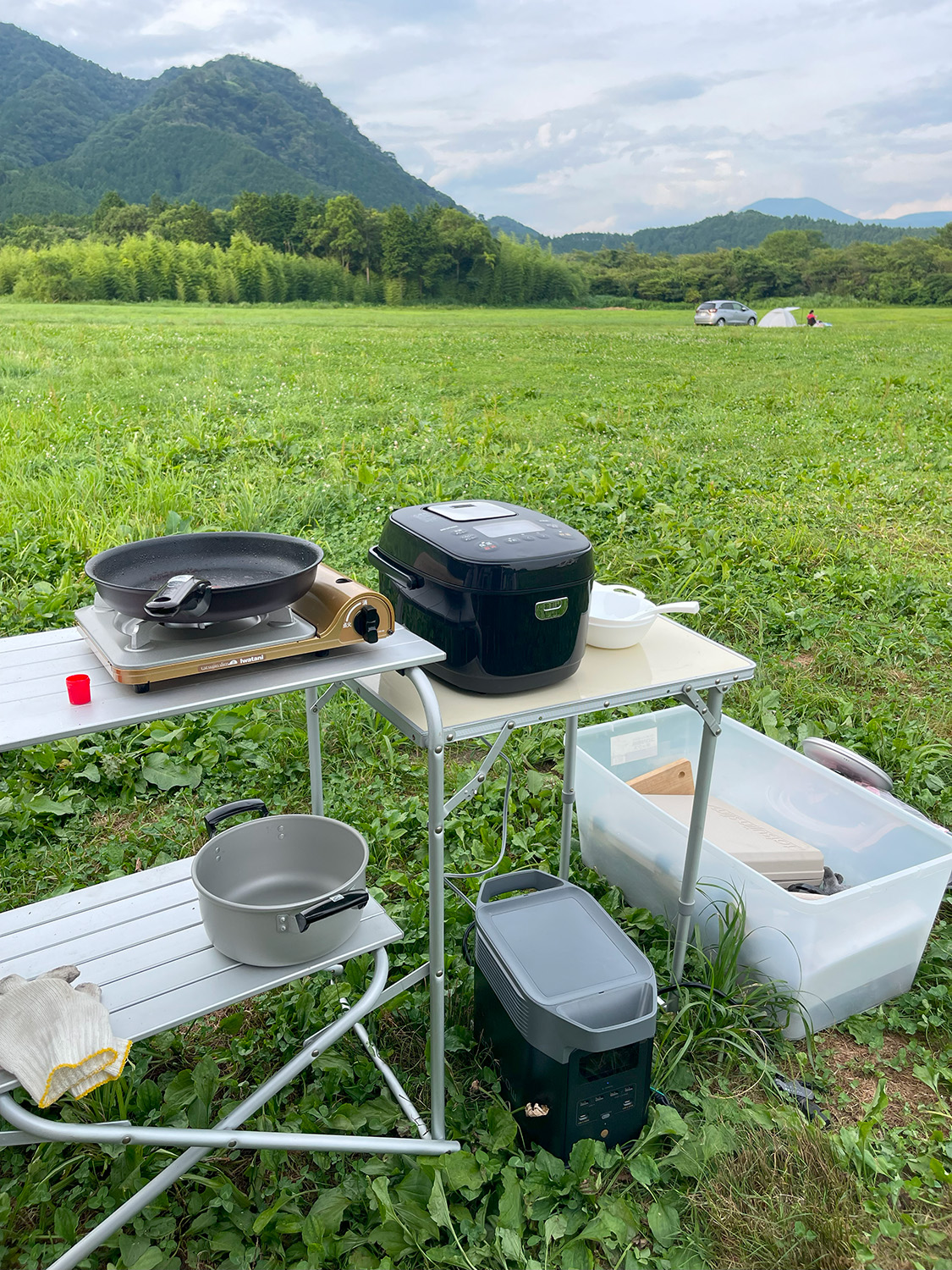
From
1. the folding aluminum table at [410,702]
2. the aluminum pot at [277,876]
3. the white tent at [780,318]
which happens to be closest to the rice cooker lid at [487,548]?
the folding aluminum table at [410,702]

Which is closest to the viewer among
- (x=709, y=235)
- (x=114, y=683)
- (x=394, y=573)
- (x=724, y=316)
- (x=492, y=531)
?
(x=114, y=683)

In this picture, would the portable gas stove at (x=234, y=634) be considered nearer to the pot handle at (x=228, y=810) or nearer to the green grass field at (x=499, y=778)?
the pot handle at (x=228, y=810)

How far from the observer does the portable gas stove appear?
1.20 meters

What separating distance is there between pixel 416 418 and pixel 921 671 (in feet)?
16.1

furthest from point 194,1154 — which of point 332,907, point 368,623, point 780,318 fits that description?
point 780,318

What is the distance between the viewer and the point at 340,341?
45.2ft

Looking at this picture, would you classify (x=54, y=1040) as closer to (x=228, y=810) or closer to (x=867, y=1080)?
(x=228, y=810)

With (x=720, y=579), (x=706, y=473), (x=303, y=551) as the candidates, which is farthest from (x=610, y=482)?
(x=303, y=551)

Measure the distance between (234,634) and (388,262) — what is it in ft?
136

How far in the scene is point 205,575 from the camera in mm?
1451

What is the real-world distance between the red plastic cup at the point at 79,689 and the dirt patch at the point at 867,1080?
1.73m

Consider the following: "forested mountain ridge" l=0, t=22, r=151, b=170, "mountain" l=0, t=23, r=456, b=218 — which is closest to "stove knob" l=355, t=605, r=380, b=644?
"mountain" l=0, t=23, r=456, b=218

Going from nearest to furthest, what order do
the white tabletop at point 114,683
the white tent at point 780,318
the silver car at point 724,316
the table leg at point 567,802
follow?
1. the white tabletop at point 114,683
2. the table leg at point 567,802
3. the white tent at point 780,318
4. the silver car at point 724,316

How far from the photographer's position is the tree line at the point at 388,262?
1280 inches
